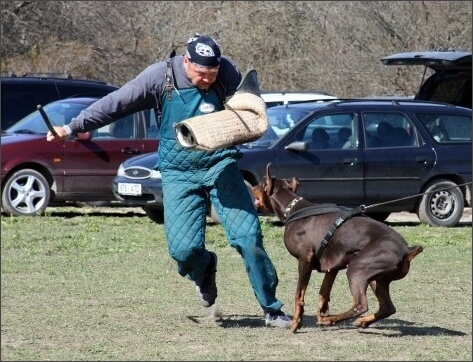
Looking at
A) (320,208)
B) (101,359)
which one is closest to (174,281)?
(320,208)

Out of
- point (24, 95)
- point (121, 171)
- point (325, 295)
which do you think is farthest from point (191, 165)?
point (24, 95)

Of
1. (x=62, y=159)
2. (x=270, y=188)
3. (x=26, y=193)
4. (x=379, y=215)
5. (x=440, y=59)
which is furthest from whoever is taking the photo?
(x=440, y=59)

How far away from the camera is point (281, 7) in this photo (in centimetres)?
2583

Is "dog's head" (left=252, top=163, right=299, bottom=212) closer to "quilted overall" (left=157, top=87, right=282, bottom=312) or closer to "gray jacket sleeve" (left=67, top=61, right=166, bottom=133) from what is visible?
"quilted overall" (left=157, top=87, right=282, bottom=312)

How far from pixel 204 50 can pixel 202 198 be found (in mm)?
994

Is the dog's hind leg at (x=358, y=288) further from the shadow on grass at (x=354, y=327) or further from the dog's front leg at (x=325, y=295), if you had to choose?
the dog's front leg at (x=325, y=295)

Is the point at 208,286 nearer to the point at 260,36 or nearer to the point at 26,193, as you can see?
the point at 26,193

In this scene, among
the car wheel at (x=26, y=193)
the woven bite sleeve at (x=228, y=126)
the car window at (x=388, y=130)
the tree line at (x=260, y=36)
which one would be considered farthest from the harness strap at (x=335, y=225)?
the tree line at (x=260, y=36)

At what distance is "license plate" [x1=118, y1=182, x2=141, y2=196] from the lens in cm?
1454

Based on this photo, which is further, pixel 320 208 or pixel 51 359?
pixel 320 208

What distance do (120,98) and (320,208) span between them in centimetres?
155

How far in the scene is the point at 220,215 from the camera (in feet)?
25.0

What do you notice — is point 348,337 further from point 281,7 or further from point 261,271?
point 281,7

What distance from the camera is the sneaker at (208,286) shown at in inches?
314
